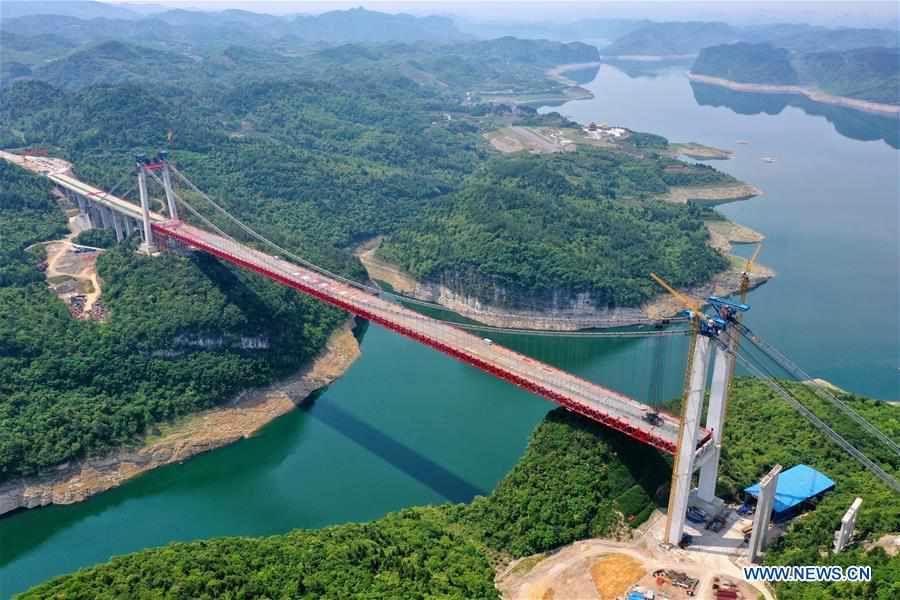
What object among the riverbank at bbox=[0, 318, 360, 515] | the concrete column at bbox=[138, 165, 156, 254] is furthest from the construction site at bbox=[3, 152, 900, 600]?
the concrete column at bbox=[138, 165, 156, 254]

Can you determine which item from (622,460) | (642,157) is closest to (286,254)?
(622,460)

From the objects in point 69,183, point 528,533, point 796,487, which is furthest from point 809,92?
point 528,533

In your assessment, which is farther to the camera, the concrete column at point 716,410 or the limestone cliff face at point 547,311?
the limestone cliff face at point 547,311

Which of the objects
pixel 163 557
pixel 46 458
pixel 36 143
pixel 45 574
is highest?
pixel 36 143

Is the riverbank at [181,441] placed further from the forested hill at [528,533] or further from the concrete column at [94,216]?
the concrete column at [94,216]

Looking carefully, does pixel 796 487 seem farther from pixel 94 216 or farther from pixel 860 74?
pixel 860 74

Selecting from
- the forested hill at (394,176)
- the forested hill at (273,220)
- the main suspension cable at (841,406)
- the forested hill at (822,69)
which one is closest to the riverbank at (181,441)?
the forested hill at (273,220)

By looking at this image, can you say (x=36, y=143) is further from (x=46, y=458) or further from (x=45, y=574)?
(x=45, y=574)
